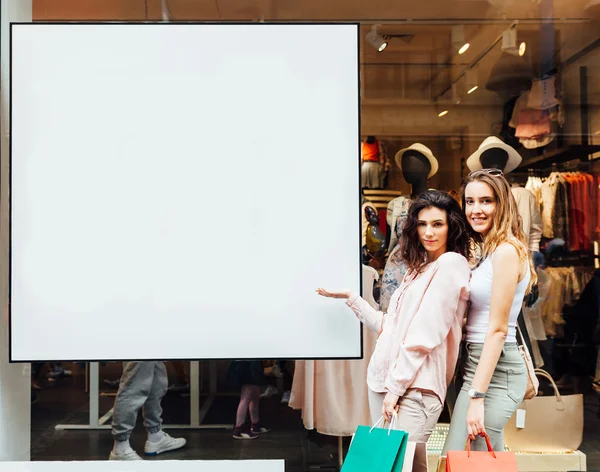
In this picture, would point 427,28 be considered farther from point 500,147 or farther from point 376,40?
point 500,147

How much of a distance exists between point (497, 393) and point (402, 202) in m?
1.55

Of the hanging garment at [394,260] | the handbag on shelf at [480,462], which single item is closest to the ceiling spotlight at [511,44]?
the hanging garment at [394,260]

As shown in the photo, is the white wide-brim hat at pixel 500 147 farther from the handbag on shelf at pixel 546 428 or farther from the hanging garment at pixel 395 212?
the handbag on shelf at pixel 546 428

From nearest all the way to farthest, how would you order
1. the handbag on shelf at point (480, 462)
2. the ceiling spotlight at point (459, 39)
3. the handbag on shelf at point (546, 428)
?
the handbag on shelf at point (480, 462)
the handbag on shelf at point (546, 428)
the ceiling spotlight at point (459, 39)

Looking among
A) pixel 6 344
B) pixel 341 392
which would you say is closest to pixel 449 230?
pixel 341 392

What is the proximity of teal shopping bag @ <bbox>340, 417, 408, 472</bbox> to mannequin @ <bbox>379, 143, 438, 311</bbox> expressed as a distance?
1.35 metres

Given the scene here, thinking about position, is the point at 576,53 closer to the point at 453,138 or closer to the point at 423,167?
the point at 453,138

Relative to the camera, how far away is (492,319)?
6.44 ft

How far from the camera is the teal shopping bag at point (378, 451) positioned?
188 cm

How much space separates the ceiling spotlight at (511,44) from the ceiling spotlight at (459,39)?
0.79ft

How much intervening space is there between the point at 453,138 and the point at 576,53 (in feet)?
3.18

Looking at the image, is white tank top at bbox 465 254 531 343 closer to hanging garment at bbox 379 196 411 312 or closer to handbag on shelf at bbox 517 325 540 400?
handbag on shelf at bbox 517 325 540 400

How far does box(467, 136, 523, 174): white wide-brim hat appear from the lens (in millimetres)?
3514

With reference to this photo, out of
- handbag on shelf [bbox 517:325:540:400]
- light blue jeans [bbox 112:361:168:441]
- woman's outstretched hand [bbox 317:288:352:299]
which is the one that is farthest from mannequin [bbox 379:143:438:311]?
light blue jeans [bbox 112:361:168:441]
